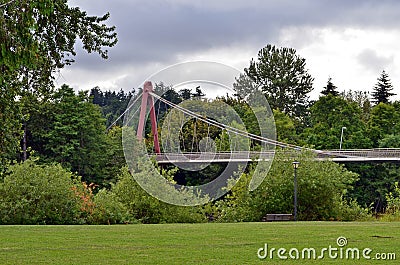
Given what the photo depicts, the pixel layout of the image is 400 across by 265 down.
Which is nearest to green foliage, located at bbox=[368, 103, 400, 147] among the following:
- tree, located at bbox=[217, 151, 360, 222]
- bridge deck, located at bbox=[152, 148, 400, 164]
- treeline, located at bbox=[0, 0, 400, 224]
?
treeline, located at bbox=[0, 0, 400, 224]

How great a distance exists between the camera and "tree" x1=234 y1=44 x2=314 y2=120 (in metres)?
58.9

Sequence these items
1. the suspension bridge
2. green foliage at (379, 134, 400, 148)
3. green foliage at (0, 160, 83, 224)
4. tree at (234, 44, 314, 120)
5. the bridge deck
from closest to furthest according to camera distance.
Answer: green foliage at (0, 160, 83, 224), the suspension bridge, the bridge deck, green foliage at (379, 134, 400, 148), tree at (234, 44, 314, 120)

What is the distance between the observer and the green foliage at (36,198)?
2422 centimetres

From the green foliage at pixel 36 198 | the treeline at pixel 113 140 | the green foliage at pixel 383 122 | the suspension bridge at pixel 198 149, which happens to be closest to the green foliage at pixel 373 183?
the treeline at pixel 113 140

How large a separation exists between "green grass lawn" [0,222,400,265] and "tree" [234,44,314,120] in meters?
44.0

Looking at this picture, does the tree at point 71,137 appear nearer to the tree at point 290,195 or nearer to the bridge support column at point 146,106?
the bridge support column at point 146,106

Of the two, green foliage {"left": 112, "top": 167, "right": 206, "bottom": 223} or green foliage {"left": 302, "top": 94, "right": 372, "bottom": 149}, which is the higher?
green foliage {"left": 302, "top": 94, "right": 372, "bottom": 149}

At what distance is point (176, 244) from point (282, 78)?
48130 millimetres

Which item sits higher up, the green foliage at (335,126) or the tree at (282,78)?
the tree at (282,78)

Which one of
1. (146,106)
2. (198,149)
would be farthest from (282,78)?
(198,149)

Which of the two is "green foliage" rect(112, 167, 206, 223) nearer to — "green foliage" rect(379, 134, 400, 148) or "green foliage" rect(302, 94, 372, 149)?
"green foliage" rect(379, 134, 400, 148)

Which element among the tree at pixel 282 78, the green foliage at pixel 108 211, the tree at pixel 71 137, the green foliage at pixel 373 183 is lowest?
the green foliage at pixel 108 211

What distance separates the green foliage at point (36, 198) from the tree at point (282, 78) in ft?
114

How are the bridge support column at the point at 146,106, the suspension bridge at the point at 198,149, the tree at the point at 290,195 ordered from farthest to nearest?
the bridge support column at the point at 146,106, the suspension bridge at the point at 198,149, the tree at the point at 290,195
